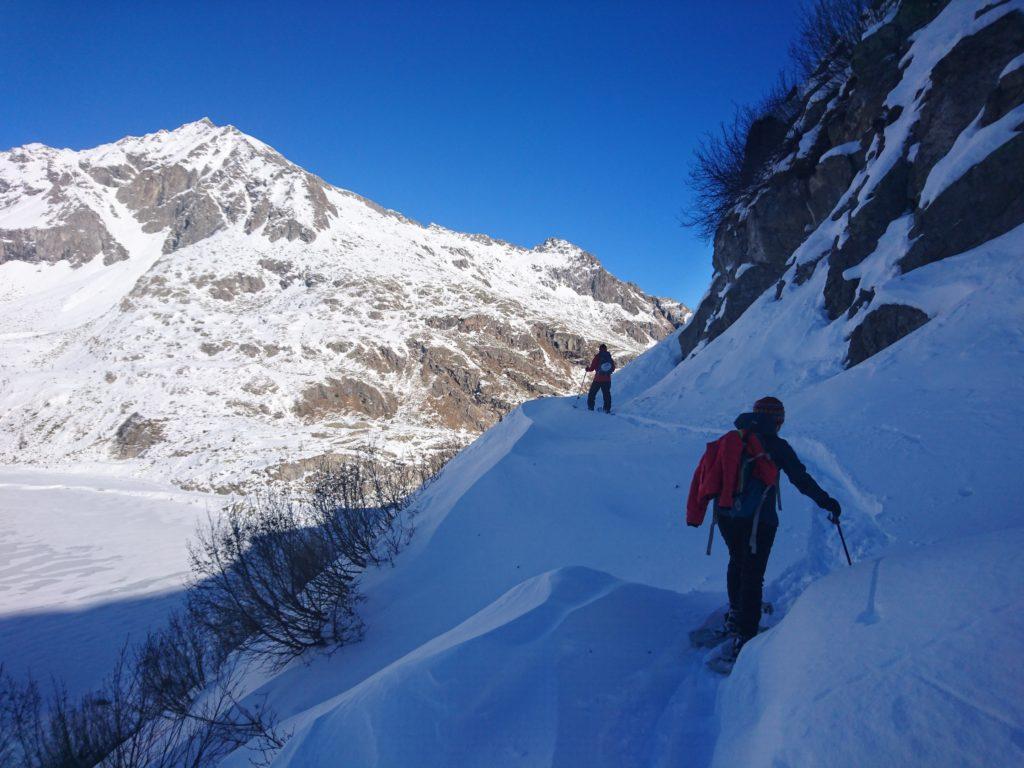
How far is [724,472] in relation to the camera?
3.29 m

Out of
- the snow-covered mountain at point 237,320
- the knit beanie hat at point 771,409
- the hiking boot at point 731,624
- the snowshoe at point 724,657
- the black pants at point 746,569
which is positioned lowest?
the snowshoe at point 724,657

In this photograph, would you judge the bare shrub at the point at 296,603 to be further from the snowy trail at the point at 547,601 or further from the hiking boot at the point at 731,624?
the hiking boot at the point at 731,624

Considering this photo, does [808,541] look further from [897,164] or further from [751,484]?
[897,164]

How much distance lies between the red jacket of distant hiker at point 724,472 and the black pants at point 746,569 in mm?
177

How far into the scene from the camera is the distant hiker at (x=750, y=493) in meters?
3.22

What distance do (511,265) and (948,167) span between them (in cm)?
17612

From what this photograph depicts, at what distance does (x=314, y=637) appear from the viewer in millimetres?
6023

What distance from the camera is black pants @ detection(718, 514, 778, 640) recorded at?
322 cm

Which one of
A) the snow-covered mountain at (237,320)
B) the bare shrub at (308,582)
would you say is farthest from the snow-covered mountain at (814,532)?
the snow-covered mountain at (237,320)

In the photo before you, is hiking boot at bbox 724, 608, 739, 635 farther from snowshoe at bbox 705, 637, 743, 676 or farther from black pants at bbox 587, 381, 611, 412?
black pants at bbox 587, 381, 611, 412

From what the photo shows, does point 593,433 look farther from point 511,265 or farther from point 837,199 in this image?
point 511,265

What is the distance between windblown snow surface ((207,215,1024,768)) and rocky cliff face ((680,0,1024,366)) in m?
0.53

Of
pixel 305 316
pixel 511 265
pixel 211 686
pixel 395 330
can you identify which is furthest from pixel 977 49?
pixel 511 265

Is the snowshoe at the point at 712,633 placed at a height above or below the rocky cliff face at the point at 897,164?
below
